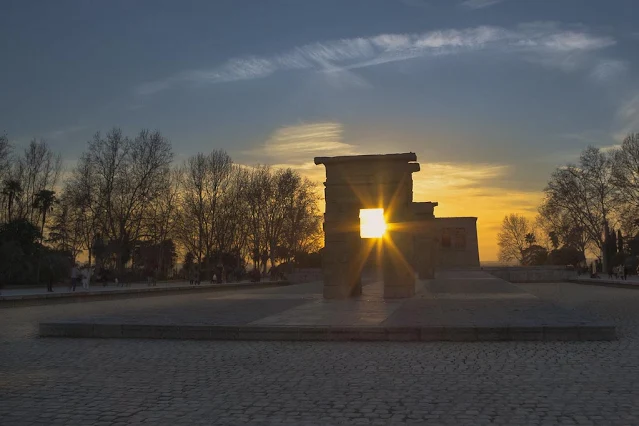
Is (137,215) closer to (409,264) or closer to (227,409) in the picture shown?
(409,264)

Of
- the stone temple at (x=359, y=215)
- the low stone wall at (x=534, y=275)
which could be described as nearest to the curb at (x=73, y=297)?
the stone temple at (x=359, y=215)

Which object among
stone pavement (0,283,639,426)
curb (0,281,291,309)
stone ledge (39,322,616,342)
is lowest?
stone pavement (0,283,639,426)

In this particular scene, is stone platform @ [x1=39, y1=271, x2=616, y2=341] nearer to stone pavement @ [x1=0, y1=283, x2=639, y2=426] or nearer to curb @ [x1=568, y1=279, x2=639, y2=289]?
stone pavement @ [x1=0, y1=283, x2=639, y2=426]

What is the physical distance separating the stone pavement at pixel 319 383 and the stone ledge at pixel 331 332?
0.33 m

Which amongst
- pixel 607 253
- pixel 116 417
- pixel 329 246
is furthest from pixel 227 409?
pixel 607 253

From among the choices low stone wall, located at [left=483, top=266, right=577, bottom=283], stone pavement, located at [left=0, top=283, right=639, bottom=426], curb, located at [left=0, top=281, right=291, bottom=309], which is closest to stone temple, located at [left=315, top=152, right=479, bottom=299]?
A: stone pavement, located at [left=0, top=283, right=639, bottom=426]

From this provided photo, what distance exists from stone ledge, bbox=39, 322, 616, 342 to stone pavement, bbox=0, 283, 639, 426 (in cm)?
33

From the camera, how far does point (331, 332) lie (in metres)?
10.9

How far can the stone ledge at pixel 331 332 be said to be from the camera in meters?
10.5

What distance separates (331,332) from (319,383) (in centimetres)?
392

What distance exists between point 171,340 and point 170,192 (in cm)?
4428

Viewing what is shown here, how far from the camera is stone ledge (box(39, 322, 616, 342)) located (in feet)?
34.3

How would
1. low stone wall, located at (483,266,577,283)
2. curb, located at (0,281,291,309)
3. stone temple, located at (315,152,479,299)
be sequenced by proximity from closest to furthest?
stone temple, located at (315,152,479,299) → curb, located at (0,281,291,309) → low stone wall, located at (483,266,577,283)

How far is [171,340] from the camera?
443 inches
